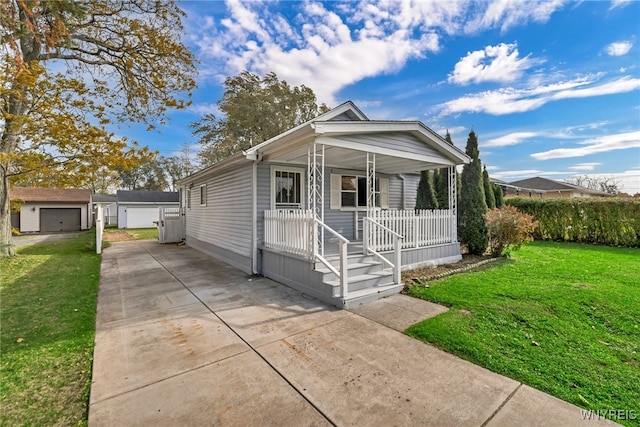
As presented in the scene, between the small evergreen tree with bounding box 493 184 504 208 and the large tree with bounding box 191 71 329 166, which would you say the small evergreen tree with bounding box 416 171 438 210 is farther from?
the large tree with bounding box 191 71 329 166

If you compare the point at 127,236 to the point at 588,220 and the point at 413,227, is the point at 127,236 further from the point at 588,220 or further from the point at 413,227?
the point at 588,220

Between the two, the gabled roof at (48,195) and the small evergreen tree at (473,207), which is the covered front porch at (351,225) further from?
the gabled roof at (48,195)

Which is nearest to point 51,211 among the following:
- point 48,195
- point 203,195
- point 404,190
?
point 48,195

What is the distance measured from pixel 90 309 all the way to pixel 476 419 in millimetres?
5679

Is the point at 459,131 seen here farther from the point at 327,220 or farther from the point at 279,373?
the point at 279,373

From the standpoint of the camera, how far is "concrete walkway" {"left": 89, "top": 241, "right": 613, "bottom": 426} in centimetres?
226

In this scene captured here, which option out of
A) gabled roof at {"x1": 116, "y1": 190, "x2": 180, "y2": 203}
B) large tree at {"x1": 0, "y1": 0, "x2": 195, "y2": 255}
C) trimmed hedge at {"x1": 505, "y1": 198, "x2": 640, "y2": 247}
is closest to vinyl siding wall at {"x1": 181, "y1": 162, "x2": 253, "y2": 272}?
large tree at {"x1": 0, "y1": 0, "x2": 195, "y2": 255}

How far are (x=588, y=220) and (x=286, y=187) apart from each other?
12297 millimetres

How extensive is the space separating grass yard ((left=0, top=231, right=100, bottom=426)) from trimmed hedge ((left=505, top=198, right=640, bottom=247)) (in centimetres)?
1557

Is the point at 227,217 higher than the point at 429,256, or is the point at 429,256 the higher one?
the point at 227,217

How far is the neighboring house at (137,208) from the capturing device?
25.2m

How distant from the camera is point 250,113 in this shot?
2208 centimetres

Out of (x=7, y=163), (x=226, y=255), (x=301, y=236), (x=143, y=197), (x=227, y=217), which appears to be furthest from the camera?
(x=143, y=197)

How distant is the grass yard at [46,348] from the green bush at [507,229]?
371 inches
